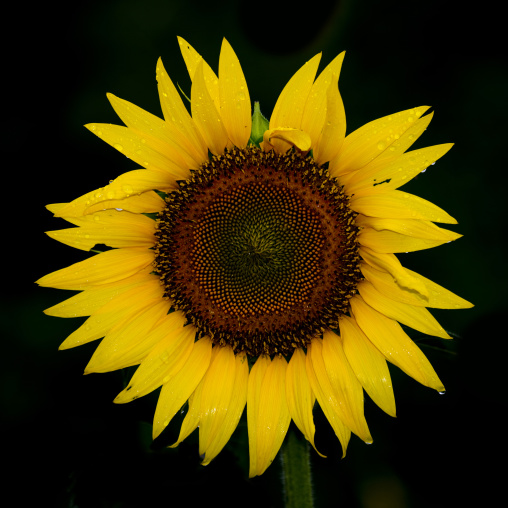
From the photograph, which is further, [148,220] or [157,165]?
[148,220]

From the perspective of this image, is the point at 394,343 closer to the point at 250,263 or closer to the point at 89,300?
the point at 250,263

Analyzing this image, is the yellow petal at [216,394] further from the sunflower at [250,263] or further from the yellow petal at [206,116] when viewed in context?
the yellow petal at [206,116]

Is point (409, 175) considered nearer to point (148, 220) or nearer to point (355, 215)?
point (355, 215)

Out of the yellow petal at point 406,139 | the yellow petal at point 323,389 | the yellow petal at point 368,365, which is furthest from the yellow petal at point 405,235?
the yellow petal at point 323,389

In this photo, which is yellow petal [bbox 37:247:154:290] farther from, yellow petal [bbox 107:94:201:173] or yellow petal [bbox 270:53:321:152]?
yellow petal [bbox 270:53:321:152]

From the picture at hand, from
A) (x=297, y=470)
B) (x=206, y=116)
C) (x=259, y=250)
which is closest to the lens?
(x=206, y=116)

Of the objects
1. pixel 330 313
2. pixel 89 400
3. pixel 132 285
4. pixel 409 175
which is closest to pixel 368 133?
pixel 409 175

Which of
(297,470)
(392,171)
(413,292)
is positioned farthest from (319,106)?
A: (297,470)
